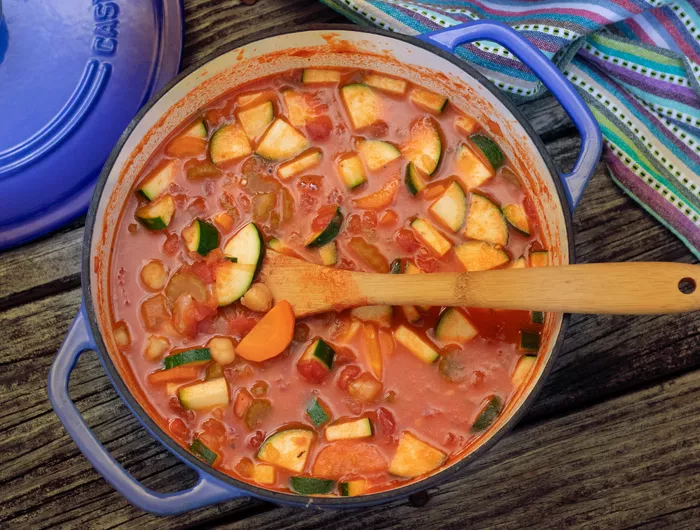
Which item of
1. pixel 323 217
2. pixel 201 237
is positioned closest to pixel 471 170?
pixel 323 217

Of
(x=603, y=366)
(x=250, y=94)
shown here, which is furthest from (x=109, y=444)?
(x=603, y=366)

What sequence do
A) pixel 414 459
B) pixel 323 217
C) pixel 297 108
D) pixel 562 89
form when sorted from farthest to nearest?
pixel 297 108
pixel 323 217
pixel 414 459
pixel 562 89

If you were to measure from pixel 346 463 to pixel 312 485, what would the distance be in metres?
0.11

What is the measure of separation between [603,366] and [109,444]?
1615mm

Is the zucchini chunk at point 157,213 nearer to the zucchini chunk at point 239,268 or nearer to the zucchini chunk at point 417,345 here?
the zucchini chunk at point 239,268

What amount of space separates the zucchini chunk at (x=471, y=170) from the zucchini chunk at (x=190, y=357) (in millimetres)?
903

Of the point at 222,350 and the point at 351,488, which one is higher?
the point at 222,350

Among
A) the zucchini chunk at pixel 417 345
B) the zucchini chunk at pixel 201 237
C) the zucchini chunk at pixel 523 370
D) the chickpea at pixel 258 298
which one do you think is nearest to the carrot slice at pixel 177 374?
the chickpea at pixel 258 298

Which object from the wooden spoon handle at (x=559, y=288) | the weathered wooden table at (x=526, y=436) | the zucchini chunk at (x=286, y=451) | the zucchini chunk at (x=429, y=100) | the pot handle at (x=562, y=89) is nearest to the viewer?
the wooden spoon handle at (x=559, y=288)

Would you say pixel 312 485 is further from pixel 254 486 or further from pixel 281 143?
pixel 281 143

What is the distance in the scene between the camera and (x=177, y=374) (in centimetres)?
198

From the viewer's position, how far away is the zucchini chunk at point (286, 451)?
195cm

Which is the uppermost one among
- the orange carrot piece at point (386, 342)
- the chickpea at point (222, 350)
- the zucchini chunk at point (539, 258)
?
the zucchini chunk at point (539, 258)

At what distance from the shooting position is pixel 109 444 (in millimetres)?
2260
